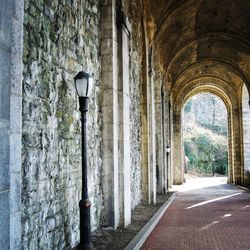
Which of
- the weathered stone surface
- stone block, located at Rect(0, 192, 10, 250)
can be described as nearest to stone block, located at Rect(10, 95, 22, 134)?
stone block, located at Rect(0, 192, 10, 250)

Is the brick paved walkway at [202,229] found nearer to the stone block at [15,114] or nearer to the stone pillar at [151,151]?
the stone pillar at [151,151]

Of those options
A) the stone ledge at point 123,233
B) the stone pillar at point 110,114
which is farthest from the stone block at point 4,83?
the stone pillar at point 110,114

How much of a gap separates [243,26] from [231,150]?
13053 mm

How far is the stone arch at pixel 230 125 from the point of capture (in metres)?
25.6

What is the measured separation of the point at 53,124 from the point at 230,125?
23994mm

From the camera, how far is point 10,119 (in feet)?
11.0

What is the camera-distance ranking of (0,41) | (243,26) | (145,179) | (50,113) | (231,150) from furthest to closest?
1. (231,150)
2. (243,26)
3. (145,179)
4. (50,113)
5. (0,41)

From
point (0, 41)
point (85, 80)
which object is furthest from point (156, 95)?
point (0, 41)

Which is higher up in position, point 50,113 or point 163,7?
point 163,7

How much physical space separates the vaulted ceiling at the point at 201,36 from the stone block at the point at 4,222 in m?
11.2

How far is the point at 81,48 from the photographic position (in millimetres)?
6684

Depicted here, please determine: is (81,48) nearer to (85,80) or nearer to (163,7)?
(85,80)

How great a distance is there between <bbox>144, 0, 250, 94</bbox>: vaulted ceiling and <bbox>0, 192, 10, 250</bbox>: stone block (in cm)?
1119

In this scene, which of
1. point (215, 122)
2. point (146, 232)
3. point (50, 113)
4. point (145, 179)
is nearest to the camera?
point (50, 113)
